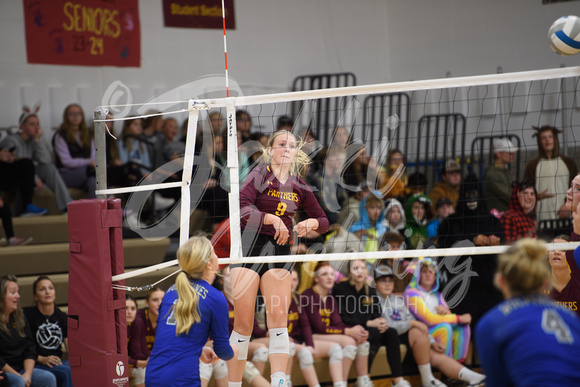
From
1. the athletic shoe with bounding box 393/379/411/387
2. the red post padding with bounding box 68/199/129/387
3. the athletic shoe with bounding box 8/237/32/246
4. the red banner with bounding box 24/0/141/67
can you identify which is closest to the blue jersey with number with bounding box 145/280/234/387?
the red post padding with bounding box 68/199/129/387

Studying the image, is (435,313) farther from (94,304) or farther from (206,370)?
(94,304)

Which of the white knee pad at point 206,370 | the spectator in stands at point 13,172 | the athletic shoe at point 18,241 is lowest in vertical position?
the white knee pad at point 206,370

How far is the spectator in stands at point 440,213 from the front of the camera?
6.92 metres

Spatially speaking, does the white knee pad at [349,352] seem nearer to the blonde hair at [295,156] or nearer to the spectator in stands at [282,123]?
the blonde hair at [295,156]

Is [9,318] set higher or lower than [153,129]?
lower

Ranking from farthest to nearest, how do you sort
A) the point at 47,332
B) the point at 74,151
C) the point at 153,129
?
the point at 153,129 → the point at 74,151 → the point at 47,332

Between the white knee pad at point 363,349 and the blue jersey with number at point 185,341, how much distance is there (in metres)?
2.74

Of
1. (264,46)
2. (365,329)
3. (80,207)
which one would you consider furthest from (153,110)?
(80,207)

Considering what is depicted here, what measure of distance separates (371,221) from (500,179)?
164cm

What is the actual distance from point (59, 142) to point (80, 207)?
3.77 m

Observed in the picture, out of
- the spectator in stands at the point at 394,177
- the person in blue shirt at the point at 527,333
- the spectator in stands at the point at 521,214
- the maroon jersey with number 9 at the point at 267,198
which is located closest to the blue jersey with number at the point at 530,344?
the person in blue shirt at the point at 527,333

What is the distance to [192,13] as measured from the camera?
8586mm

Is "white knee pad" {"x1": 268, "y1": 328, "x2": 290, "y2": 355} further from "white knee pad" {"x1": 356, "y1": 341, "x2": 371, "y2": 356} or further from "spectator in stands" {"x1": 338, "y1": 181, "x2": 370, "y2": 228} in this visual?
"spectator in stands" {"x1": 338, "y1": 181, "x2": 370, "y2": 228}

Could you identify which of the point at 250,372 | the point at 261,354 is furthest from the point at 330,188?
the point at 250,372
